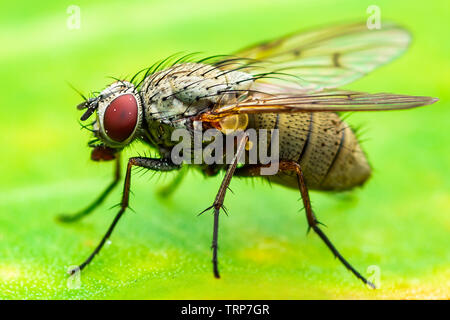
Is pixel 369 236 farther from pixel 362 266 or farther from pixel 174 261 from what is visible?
pixel 174 261

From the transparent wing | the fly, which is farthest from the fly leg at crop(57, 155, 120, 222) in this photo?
the transparent wing

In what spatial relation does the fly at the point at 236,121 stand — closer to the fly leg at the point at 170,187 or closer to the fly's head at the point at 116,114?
the fly's head at the point at 116,114

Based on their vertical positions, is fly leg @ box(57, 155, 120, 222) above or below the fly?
below

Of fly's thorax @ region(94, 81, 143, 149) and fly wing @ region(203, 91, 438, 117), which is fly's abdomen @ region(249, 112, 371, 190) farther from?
fly's thorax @ region(94, 81, 143, 149)

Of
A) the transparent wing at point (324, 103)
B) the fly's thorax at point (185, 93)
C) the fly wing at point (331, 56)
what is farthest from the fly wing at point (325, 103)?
the fly wing at point (331, 56)

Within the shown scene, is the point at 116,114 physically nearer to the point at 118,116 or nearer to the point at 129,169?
the point at 118,116
